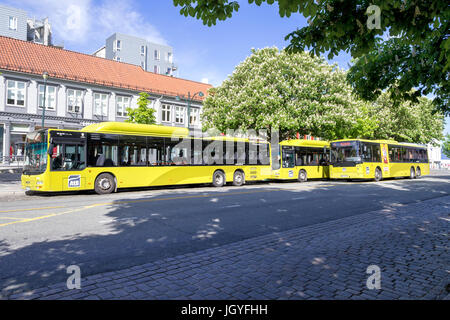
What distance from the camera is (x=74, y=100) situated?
113 ft

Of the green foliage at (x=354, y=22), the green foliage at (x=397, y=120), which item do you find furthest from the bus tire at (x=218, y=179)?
the green foliage at (x=397, y=120)

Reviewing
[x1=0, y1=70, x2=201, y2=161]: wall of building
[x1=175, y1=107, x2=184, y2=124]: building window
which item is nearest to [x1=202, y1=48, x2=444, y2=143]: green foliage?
[x1=0, y1=70, x2=201, y2=161]: wall of building

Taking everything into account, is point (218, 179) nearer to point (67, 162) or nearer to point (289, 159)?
point (289, 159)

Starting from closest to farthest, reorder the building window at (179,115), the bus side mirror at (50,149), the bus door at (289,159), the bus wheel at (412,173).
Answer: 1. the bus side mirror at (50,149)
2. the bus door at (289,159)
3. the bus wheel at (412,173)
4. the building window at (179,115)

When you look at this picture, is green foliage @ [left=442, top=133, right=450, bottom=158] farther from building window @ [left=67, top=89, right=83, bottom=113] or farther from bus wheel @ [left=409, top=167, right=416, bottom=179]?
building window @ [left=67, top=89, right=83, bottom=113]

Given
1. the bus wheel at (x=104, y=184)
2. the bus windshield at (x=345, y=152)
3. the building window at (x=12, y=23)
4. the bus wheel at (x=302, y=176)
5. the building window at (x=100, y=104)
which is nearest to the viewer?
the bus wheel at (x=104, y=184)

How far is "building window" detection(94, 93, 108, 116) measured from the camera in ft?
118

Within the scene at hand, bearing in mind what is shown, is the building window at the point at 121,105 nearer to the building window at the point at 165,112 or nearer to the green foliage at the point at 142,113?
the building window at the point at 165,112

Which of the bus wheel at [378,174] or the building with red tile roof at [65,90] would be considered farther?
the building with red tile roof at [65,90]

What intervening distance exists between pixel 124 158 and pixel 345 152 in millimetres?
15527

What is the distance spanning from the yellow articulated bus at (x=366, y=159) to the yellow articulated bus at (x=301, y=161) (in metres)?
1.62

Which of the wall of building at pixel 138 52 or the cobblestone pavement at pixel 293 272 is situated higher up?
the wall of building at pixel 138 52

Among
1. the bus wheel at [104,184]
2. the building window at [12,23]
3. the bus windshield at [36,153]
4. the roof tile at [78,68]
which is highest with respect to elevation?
the building window at [12,23]

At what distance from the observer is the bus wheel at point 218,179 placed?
60.2 feet
